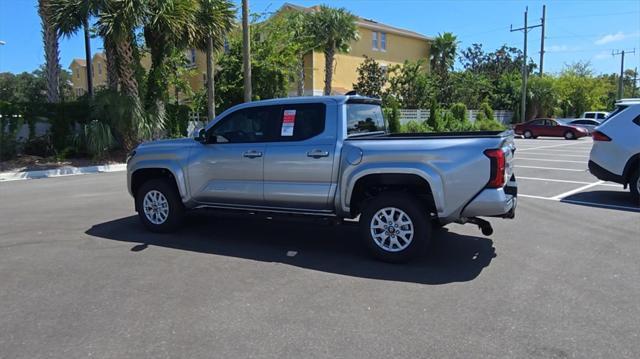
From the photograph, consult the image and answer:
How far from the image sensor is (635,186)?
8.95 meters

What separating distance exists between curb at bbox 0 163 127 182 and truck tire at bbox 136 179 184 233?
369 inches

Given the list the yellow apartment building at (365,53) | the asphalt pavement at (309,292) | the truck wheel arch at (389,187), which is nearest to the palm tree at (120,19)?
the asphalt pavement at (309,292)

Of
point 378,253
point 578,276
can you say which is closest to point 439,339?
point 378,253

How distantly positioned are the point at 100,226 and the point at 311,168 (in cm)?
379

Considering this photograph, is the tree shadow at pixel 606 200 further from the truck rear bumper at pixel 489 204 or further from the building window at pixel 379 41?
the building window at pixel 379 41

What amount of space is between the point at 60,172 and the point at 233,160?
11.2 m

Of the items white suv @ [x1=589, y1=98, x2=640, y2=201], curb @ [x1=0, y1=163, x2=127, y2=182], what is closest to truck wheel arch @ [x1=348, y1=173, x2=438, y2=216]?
white suv @ [x1=589, y1=98, x2=640, y2=201]

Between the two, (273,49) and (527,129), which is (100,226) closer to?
(273,49)

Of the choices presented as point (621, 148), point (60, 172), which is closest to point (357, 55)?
point (60, 172)

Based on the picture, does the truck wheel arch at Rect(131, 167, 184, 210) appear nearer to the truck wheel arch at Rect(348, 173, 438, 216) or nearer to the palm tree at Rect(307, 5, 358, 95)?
the truck wheel arch at Rect(348, 173, 438, 216)

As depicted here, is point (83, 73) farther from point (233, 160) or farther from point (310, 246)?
point (310, 246)

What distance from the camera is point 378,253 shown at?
564cm

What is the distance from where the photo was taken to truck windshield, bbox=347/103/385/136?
6.20 meters

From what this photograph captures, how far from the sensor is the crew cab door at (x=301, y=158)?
5.89m
